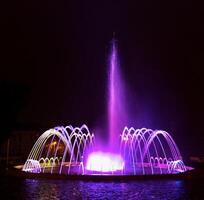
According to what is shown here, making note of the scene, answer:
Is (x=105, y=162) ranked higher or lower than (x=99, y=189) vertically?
higher

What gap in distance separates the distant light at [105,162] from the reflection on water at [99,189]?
6422 millimetres

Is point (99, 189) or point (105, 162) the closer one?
point (99, 189)

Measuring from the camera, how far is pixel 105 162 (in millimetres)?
28188

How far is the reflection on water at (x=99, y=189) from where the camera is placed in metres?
17.7

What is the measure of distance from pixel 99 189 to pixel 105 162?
8.70 meters

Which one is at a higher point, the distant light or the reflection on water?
the distant light

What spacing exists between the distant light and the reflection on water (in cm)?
642

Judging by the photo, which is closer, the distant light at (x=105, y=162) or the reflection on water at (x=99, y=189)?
the reflection on water at (x=99, y=189)

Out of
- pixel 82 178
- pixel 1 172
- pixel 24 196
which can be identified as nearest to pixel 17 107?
pixel 1 172

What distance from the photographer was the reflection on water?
17.7 m

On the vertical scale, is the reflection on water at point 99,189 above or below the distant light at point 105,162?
below

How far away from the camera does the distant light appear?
91.8ft

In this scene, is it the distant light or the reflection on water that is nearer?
the reflection on water

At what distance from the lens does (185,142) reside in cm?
5297
